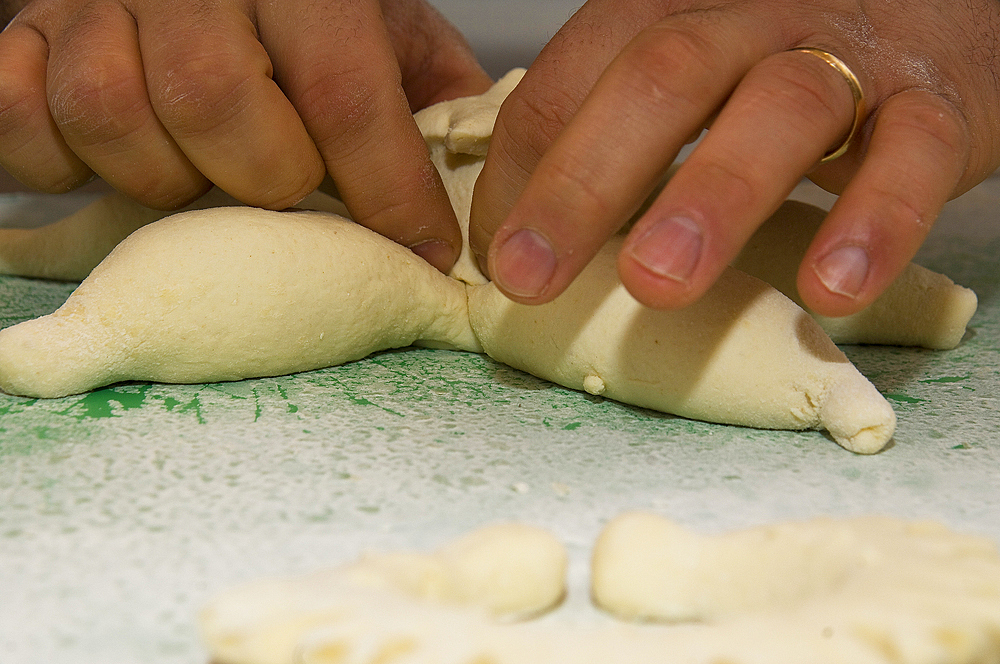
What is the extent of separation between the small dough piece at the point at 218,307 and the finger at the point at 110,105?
0.11 m

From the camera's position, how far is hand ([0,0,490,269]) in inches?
36.8

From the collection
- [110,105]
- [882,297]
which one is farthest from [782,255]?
[110,105]

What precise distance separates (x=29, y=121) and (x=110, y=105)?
0.17 metres

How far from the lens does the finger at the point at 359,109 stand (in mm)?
987

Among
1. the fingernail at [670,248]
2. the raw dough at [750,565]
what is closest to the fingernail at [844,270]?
the fingernail at [670,248]

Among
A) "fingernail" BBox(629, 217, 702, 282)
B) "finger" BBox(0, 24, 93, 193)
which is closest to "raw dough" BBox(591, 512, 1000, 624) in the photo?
"fingernail" BBox(629, 217, 702, 282)

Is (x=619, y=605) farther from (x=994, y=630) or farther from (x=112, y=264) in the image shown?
(x=112, y=264)

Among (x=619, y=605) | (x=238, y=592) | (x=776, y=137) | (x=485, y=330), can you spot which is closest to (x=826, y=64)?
(x=776, y=137)

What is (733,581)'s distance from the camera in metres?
0.53

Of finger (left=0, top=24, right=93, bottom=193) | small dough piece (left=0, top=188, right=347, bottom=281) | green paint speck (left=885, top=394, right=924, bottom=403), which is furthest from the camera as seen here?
small dough piece (left=0, top=188, right=347, bottom=281)

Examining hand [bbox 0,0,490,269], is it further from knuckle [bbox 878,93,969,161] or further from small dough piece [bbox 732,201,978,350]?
knuckle [bbox 878,93,969,161]

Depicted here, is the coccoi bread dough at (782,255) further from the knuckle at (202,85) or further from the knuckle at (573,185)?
the knuckle at (573,185)

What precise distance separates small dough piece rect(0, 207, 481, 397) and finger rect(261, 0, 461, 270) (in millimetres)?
Answer: 62

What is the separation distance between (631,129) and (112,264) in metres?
0.60
